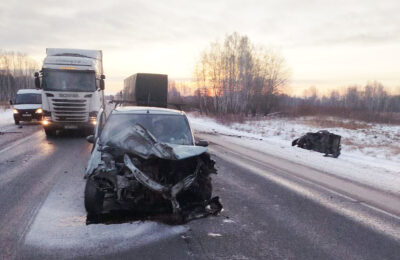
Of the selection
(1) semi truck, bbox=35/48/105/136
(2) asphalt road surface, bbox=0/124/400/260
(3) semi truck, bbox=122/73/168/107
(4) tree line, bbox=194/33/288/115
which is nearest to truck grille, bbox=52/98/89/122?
(1) semi truck, bbox=35/48/105/136

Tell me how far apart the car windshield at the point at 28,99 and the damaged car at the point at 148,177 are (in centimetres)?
1815

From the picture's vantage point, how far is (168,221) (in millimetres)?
4469

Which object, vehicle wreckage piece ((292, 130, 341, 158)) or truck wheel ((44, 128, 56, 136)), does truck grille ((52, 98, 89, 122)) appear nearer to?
truck wheel ((44, 128, 56, 136))

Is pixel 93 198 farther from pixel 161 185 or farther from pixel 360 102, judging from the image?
pixel 360 102

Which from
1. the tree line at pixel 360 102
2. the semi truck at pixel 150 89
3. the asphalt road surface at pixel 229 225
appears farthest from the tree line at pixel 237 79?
the asphalt road surface at pixel 229 225

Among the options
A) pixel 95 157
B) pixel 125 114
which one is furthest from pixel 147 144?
pixel 125 114

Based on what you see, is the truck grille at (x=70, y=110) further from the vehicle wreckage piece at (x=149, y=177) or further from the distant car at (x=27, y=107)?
the vehicle wreckage piece at (x=149, y=177)

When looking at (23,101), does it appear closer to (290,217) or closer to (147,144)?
(147,144)

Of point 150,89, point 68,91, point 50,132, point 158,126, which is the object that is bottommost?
point 50,132

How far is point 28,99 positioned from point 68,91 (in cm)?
947

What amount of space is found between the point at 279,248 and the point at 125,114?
385 cm

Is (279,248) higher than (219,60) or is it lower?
lower

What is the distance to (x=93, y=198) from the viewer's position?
445 cm

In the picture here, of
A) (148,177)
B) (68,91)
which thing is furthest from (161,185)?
(68,91)
